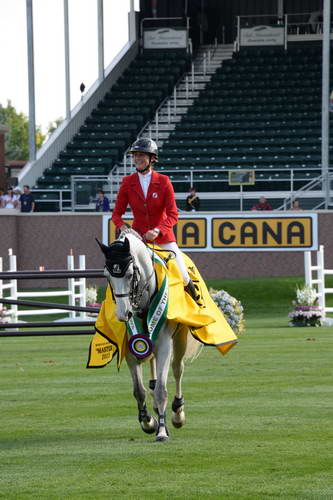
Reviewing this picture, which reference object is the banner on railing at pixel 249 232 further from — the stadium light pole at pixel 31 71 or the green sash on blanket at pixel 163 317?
the green sash on blanket at pixel 163 317

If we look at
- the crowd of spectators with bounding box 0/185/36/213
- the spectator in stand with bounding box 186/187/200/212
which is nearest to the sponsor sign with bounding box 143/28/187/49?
the crowd of spectators with bounding box 0/185/36/213

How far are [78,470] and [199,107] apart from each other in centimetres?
3597

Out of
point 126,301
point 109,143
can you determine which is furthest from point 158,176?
point 109,143

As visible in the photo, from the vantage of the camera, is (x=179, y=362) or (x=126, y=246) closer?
(x=126, y=246)

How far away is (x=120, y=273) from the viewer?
876cm

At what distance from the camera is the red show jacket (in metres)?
10.2

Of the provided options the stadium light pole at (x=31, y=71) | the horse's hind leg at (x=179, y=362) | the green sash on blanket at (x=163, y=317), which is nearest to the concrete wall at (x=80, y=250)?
the stadium light pole at (x=31, y=71)

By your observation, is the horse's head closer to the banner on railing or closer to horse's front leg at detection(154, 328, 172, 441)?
horse's front leg at detection(154, 328, 172, 441)

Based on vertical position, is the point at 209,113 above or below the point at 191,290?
above

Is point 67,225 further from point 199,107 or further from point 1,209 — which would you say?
point 199,107

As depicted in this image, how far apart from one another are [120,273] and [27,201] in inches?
1000

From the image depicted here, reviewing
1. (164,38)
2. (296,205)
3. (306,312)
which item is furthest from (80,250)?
(164,38)

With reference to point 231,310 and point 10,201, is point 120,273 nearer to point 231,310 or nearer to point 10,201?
point 231,310

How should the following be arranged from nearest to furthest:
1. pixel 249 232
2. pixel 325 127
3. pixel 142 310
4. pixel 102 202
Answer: pixel 142 310, pixel 249 232, pixel 102 202, pixel 325 127
